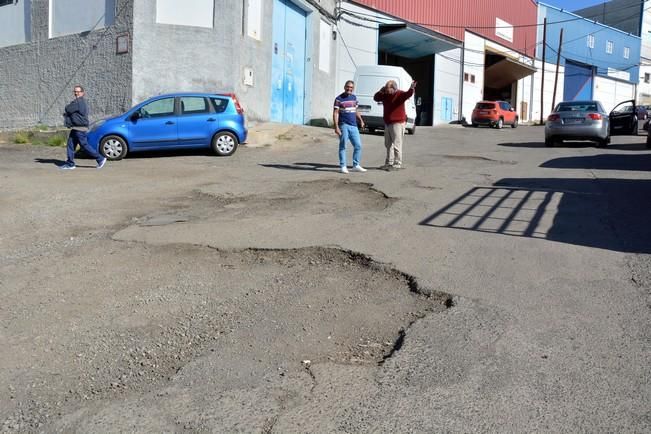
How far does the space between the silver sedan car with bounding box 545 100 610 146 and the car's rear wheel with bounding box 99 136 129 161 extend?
11.4 m

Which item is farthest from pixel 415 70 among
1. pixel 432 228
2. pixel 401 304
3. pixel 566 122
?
pixel 401 304

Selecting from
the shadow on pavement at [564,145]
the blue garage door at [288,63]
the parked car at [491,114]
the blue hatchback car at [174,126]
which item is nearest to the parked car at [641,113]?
the shadow on pavement at [564,145]

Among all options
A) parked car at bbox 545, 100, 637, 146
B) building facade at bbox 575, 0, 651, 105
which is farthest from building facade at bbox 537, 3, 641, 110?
parked car at bbox 545, 100, 637, 146

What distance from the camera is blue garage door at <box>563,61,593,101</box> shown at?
49.9 m

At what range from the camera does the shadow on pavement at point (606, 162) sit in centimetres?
1175

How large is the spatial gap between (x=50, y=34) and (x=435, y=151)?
1248 cm

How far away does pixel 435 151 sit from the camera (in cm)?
1566

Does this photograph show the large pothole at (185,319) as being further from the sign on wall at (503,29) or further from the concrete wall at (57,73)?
the sign on wall at (503,29)

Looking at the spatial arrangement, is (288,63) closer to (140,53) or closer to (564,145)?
(140,53)

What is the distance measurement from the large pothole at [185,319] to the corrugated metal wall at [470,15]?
23697mm

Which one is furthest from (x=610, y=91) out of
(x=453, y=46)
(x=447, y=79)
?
(x=453, y=46)

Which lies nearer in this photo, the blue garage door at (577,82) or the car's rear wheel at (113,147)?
the car's rear wheel at (113,147)

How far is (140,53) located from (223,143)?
16.0 ft

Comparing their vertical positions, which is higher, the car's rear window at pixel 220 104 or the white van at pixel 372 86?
the white van at pixel 372 86
